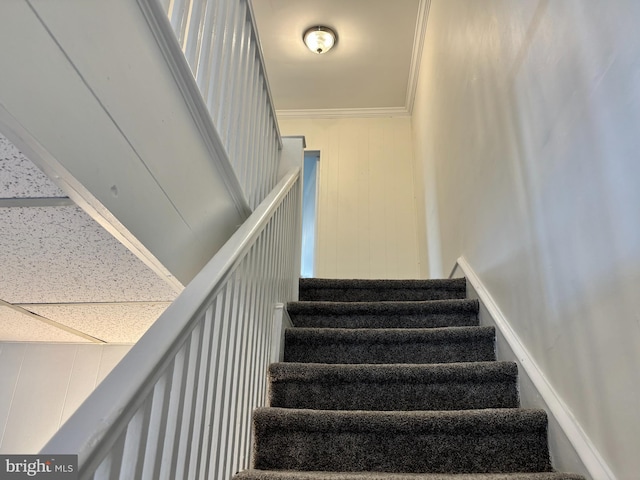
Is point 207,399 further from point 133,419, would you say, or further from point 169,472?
point 133,419

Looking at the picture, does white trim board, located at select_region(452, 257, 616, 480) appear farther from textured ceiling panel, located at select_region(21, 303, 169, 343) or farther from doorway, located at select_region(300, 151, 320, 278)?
doorway, located at select_region(300, 151, 320, 278)

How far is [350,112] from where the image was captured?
188 inches

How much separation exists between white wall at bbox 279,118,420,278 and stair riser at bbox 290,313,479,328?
1902 millimetres

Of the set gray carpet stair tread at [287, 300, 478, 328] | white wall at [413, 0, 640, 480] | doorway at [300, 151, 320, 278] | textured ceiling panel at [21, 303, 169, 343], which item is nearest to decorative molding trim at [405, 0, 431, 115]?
doorway at [300, 151, 320, 278]

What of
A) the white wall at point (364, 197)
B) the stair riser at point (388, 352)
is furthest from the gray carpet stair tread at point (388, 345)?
the white wall at point (364, 197)

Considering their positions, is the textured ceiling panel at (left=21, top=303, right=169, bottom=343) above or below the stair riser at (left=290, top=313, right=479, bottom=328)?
below

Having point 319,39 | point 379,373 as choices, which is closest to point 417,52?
point 319,39

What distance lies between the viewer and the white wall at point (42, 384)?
2.55m

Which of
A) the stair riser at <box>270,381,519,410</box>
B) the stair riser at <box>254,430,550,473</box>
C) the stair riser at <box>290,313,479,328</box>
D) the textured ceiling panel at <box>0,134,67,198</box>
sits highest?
the stair riser at <box>290,313,479,328</box>

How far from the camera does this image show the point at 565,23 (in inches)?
53.7

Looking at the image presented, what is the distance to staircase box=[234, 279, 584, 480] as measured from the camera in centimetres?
142

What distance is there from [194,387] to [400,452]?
2.72 feet

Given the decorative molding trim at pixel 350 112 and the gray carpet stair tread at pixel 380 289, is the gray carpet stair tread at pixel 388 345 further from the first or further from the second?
the decorative molding trim at pixel 350 112

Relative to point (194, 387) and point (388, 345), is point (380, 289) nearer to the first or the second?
point (388, 345)
